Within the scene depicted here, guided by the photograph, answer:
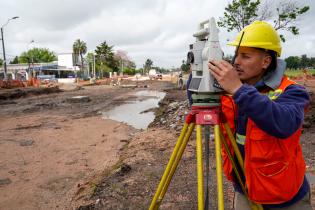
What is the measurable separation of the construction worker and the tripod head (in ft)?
0.33

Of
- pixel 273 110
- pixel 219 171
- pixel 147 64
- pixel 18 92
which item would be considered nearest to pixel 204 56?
pixel 273 110

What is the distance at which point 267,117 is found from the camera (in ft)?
4.54

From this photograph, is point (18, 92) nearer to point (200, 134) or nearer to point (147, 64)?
point (200, 134)

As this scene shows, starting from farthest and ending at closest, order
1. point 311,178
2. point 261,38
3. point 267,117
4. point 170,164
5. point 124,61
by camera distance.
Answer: point 124,61
point 311,178
point 170,164
point 261,38
point 267,117

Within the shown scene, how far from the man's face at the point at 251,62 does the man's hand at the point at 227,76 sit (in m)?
0.20

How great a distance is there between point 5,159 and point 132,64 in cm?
12171

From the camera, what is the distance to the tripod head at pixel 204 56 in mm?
1660

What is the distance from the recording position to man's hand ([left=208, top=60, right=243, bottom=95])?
58.2 inches

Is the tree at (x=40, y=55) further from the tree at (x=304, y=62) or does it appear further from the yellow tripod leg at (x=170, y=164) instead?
the yellow tripod leg at (x=170, y=164)

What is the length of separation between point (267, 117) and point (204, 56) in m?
0.49

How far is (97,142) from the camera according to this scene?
29.7 feet

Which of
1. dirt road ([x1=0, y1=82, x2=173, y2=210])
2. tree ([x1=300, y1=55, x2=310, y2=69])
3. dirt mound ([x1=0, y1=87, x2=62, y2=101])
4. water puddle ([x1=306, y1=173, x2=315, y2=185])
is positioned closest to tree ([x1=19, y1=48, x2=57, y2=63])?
dirt mound ([x1=0, y1=87, x2=62, y2=101])

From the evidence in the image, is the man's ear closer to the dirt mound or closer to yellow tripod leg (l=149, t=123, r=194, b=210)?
yellow tripod leg (l=149, t=123, r=194, b=210)

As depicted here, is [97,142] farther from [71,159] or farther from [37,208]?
[37,208]
